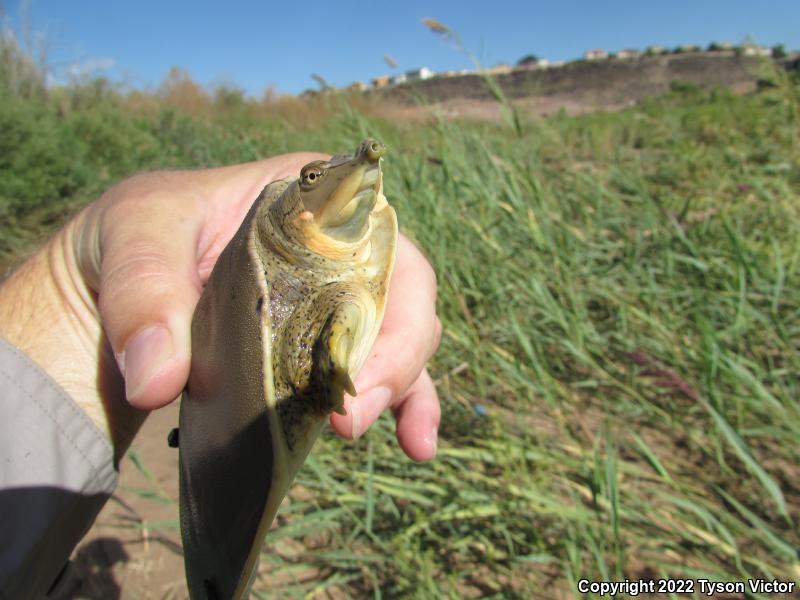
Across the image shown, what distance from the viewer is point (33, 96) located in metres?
8.98

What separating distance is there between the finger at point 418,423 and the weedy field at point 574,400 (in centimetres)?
24

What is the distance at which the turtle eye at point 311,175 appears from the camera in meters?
0.87

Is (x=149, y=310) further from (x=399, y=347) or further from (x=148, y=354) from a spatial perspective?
(x=399, y=347)

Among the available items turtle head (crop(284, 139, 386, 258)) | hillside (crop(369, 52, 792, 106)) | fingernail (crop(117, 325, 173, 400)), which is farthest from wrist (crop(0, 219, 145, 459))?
hillside (crop(369, 52, 792, 106))

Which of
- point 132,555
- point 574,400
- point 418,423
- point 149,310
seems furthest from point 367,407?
point 132,555

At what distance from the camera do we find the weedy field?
1.55m

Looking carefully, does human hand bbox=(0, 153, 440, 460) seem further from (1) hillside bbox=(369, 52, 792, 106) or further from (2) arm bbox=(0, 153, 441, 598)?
(1) hillside bbox=(369, 52, 792, 106)

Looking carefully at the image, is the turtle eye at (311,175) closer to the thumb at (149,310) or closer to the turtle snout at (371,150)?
the turtle snout at (371,150)

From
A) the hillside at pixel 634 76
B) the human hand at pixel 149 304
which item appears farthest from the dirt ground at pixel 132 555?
the hillside at pixel 634 76

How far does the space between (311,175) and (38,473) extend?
0.82 metres

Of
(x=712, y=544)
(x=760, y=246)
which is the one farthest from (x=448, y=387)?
(x=760, y=246)

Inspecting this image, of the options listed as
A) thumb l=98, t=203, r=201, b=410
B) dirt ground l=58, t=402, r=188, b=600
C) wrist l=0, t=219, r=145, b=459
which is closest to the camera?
thumb l=98, t=203, r=201, b=410

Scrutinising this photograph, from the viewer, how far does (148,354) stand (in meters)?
0.91

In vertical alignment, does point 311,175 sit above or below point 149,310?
above
